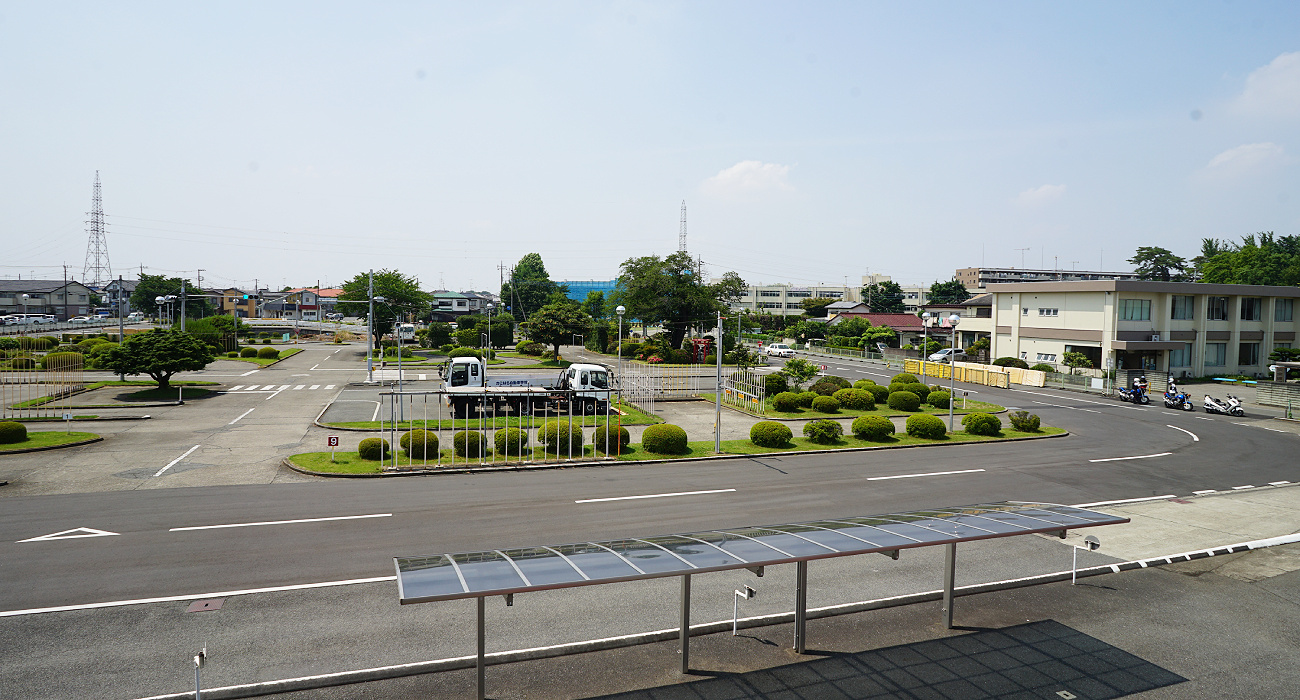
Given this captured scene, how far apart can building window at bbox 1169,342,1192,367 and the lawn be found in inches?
2737

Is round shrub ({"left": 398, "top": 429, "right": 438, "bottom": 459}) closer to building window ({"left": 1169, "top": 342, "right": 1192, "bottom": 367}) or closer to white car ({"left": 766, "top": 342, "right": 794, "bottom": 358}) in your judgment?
white car ({"left": 766, "top": 342, "right": 794, "bottom": 358})

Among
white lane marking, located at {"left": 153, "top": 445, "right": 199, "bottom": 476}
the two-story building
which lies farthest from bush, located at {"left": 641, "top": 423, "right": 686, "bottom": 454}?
the two-story building

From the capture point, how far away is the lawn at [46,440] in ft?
78.9

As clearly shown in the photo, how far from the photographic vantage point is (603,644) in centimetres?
996

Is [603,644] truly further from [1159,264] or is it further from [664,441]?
[1159,264]

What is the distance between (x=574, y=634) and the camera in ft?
34.2

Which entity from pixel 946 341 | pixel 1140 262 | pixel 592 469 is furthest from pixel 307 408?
pixel 1140 262

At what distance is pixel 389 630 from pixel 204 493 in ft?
37.9

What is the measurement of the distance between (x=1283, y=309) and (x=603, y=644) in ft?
248

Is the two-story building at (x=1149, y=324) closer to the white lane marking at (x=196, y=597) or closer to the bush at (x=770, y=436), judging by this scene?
the bush at (x=770, y=436)

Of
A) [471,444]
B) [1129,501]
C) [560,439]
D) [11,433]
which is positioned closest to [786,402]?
[560,439]

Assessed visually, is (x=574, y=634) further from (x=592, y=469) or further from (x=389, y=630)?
(x=592, y=469)

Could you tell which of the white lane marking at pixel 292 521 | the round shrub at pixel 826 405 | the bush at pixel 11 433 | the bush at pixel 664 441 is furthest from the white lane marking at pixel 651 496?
the bush at pixel 11 433

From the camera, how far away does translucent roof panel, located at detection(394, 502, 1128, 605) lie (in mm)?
7477
